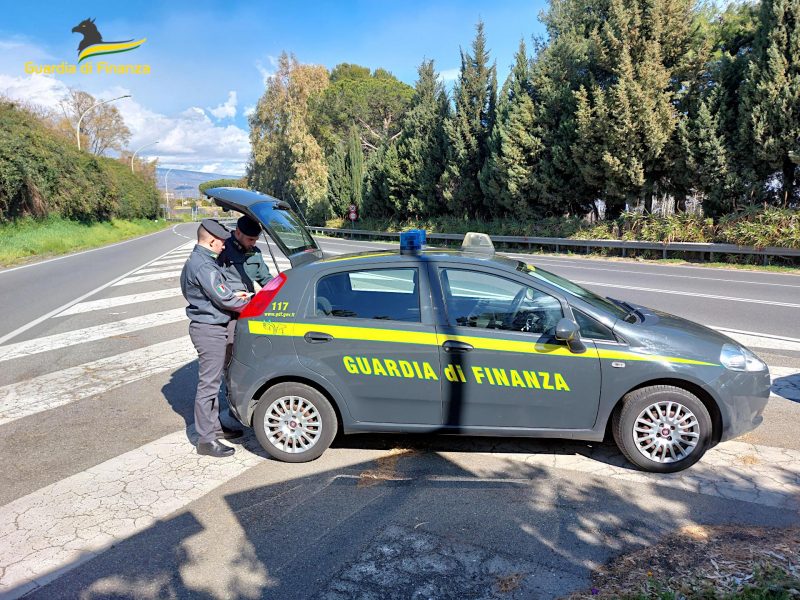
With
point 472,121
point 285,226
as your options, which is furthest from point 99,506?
point 472,121

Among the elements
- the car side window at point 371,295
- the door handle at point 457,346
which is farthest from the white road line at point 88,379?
the door handle at point 457,346

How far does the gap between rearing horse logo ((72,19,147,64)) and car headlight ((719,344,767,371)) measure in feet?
102

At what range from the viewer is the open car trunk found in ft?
15.4

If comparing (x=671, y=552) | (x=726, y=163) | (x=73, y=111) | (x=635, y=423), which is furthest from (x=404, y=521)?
(x=73, y=111)

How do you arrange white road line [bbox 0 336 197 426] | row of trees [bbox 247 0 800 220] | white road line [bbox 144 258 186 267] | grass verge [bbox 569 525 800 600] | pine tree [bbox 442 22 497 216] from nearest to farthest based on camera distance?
1. grass verge [bbox 569 525 800 600]
2. white road line [bbox 0 336 197 426]
3. white road line [bbox 144 258 186 267]
4. row of trees [bbox 247 0 800 220]
5. pine tree [bbox 442 22 497 216]

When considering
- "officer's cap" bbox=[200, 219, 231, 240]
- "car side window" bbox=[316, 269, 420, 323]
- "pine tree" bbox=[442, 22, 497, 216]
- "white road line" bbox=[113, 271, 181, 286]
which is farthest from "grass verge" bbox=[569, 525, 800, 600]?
"pine tree" bbox=[442, 22, 497, 216]

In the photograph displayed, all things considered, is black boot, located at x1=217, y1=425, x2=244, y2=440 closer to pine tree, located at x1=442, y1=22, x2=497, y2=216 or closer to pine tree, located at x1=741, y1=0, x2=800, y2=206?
pine tree, located at x1=741, y1=0, x2=800, y2=206

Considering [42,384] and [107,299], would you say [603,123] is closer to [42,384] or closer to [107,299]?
[107,299]

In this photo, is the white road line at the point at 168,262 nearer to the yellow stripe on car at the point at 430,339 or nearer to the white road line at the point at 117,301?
the white road line at the point at 117,301

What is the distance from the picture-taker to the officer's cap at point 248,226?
471 centimetres

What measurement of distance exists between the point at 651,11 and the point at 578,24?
4934 mm

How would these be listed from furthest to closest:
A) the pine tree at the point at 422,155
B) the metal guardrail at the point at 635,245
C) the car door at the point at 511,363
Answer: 1. the pine tree at the point at 422,155
2. the metal guardrail at the point at 635,245
3. the car door at the point at 511,363

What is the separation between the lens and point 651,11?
20703 mm

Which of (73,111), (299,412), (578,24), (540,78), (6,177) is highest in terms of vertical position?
(73,111)
